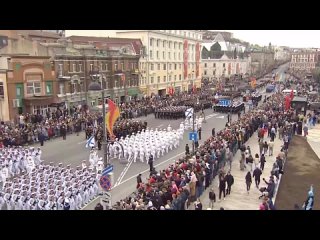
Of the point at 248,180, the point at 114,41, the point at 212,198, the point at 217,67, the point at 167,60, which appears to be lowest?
the point at 212,198

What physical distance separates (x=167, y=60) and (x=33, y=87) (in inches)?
1217

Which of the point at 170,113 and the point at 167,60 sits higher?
the point at 167,60

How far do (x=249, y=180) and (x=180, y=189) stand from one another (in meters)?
3.80

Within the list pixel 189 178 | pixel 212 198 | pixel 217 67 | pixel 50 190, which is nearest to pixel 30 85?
pixel 50 190

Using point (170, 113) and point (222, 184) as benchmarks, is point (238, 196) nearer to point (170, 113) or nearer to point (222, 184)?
point (222, 184)

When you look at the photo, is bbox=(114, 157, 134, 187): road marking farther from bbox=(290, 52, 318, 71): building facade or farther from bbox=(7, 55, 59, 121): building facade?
bbox=(290, 52, 318, 71): building facade

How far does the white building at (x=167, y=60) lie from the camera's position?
5297cm

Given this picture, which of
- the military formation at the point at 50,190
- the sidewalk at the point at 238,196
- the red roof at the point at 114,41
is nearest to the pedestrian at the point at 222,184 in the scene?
the sidewalk at the point at 238,196

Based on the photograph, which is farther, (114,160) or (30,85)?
(30,85)

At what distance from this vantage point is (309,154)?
23.0 meters

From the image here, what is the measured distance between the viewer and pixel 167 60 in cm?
6019

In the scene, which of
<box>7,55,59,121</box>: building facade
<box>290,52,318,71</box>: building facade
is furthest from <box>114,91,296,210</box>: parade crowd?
<box>290,52,318,71</box>: building facade

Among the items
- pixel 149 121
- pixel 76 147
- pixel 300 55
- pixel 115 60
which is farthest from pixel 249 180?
pixel 300 55
